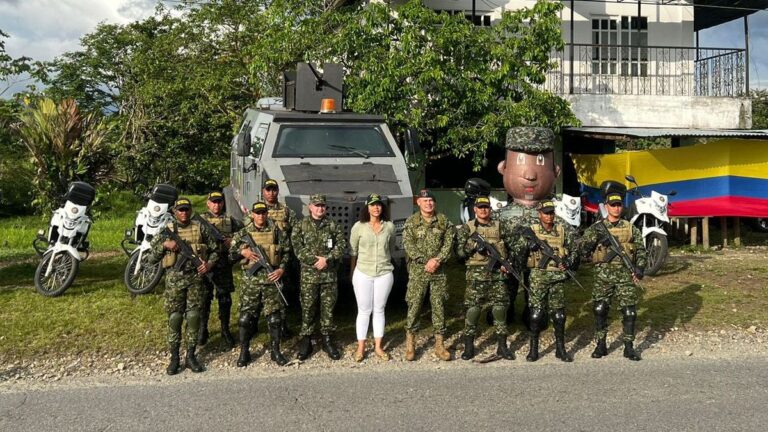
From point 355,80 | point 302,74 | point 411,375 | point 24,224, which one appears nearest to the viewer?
point 411,375

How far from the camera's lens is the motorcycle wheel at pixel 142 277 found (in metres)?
8.12

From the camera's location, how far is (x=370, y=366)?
5906mm

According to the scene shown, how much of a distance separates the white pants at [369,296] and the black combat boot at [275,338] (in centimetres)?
72

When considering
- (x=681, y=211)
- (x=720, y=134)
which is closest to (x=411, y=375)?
(x=681, y=211)

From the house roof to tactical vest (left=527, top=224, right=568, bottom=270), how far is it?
38.8 feet

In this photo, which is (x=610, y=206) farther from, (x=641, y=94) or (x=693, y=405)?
(x=641, y=94)

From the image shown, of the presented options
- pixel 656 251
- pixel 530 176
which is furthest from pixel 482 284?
pixel 656 251

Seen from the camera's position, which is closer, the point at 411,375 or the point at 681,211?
the point at 411,375

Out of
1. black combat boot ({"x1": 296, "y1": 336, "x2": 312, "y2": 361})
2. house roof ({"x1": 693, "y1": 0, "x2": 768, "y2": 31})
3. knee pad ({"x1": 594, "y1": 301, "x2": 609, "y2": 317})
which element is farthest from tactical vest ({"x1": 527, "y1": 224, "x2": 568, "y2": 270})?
house roof ({"x1": 693, "y1": 0, "x2": 768, "y2": 31})

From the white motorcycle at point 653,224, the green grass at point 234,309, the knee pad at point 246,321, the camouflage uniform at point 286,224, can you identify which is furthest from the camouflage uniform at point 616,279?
the white motorcycle at point 653,224

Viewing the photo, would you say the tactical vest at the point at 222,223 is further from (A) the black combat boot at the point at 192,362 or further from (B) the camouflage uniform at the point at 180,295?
(A) the black combat boot at the point at 192,362

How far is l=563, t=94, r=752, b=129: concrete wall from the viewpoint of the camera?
14875mm

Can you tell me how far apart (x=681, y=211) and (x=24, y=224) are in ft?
50.3

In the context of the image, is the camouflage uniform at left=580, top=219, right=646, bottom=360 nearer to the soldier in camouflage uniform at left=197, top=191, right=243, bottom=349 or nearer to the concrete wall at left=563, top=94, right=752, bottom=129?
the soldier in camouflage uniform at left=197, top=191, right=243, bottom=349
